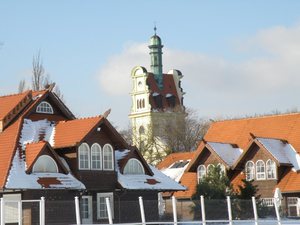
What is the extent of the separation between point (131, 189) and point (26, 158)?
6.41 metres

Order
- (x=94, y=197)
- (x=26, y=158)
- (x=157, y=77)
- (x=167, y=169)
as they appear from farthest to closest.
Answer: (x=157, y=77)
(x=167, y=169)
(x=94, y=197)
(x=26, y=158)

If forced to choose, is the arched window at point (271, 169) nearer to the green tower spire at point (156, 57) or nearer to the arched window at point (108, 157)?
the arched window at point (108, 157)

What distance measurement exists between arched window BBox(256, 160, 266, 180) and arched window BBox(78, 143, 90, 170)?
47.6 feet

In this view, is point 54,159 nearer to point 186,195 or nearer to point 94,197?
point 94,197

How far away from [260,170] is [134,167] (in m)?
10.8

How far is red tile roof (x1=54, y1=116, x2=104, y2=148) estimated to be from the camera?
39.0m

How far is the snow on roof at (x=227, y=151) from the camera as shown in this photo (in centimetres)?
5056

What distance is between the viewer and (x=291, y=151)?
50.2 m

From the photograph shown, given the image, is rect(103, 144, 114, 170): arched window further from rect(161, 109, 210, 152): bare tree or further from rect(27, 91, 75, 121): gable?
rect(161, 109, 210, 152): bare tree

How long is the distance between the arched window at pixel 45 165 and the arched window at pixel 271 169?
17.0 m

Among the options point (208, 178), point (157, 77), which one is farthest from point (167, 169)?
point (157, 77)

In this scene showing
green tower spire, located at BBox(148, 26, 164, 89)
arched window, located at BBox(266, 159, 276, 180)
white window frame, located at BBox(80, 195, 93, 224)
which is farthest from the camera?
green tower spire, located at BBox(148, 26, 164, 89)

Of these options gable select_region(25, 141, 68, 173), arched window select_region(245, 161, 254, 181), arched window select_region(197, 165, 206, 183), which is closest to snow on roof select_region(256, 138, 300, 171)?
arched window select_region(245, 161, 254, 181)

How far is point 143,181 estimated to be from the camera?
41344 mm
